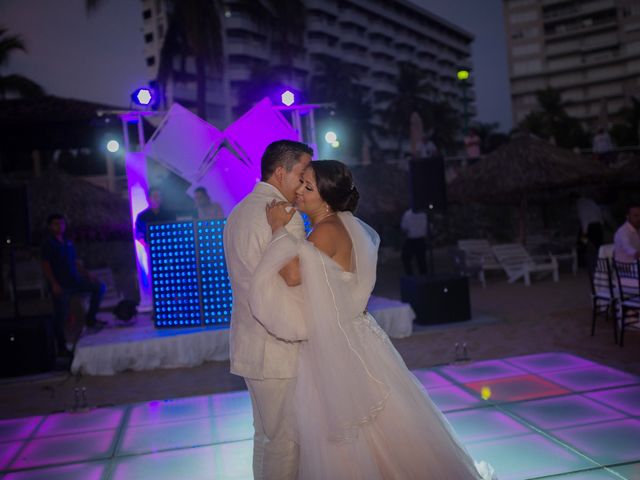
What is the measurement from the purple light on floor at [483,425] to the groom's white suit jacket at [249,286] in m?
1.83

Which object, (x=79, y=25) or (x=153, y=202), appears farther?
(x=79, y=25)

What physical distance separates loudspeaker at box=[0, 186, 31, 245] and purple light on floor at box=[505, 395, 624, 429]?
18.1 feet

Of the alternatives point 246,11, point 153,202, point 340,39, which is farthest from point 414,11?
point 153,202

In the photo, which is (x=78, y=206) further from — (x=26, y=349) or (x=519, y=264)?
(x=519, y=264)

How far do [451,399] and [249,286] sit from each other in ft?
9.27

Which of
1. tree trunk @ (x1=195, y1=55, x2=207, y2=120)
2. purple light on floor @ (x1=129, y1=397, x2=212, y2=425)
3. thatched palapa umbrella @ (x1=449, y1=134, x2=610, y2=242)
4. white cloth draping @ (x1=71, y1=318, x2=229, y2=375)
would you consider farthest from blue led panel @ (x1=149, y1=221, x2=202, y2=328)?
tree trunk @ (x1=195, y1=55, x2=207, y2=120)

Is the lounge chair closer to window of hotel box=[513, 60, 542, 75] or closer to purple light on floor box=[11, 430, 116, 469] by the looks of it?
purple light on floor box=[11, 430, 116, 469]

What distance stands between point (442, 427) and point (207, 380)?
3853 millimetres

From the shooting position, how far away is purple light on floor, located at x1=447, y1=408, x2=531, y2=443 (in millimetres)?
4094

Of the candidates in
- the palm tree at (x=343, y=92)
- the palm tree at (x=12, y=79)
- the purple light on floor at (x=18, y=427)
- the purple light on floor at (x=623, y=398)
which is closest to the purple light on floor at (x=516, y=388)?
the purple light on floor at (x=623, y=398)

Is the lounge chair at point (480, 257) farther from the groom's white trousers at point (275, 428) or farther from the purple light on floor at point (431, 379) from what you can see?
the groom's white trousers at point (275, 428)

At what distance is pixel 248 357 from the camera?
2730mm

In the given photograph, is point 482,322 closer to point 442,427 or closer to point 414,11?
point 442,427

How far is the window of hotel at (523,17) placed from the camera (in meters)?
77.5
